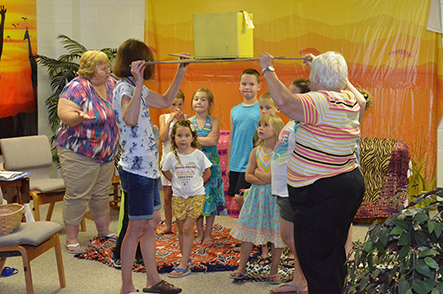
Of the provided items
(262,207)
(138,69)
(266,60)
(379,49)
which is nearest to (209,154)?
(262,207)

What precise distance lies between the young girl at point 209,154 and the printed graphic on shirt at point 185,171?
477 millimetres

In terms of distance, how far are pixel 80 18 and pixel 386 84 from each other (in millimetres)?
3803

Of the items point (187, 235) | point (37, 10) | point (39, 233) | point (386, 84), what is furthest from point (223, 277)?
point (37, 10)

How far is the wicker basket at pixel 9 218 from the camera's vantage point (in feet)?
9.37

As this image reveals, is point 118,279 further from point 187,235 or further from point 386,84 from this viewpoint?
point 386,84

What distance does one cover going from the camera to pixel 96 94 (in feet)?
12.9

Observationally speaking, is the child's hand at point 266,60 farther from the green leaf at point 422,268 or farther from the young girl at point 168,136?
the young girl at point 168,136

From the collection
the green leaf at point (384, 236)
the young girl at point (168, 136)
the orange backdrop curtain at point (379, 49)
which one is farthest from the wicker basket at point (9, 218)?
the orange backdrop curtain at point (379, 49)

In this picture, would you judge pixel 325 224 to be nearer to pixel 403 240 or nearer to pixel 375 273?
pixel 375 273

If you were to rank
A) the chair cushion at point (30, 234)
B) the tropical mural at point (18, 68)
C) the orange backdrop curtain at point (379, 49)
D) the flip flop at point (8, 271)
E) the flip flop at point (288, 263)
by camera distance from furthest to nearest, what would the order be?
the tropical mural at point (18, 68) → the orange backdrop curtain at point (379, 49) → the flip flop at point (288, 263) → the flip flop at point (8, 271) → the chair cushion at point (30, 234)

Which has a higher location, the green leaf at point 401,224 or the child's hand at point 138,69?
the child's hand at point 138,69

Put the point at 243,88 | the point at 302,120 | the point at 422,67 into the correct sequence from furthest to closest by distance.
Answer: the point at 422,67 < the point at 243,88 < the point at 302,120

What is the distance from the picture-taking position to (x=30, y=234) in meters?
2.92

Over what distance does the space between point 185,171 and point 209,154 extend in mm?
590
